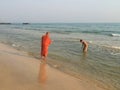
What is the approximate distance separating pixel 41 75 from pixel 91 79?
2.01 metres

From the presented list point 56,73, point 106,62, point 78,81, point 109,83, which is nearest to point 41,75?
point 56,73

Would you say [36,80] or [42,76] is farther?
[42,76]

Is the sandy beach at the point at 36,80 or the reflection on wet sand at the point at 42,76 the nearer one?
the sandy beach at the point at 36,80

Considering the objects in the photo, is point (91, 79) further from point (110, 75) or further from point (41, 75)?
point (41, 75)

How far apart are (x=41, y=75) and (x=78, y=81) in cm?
144

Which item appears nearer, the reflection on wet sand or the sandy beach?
the sandy beach

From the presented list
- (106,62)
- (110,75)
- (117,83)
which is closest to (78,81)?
(117,83)

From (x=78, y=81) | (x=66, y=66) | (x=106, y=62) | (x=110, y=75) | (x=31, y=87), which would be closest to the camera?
(x=31, y=87)

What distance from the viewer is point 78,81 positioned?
8359 mm

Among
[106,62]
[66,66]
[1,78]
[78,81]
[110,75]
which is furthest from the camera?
[106,62]

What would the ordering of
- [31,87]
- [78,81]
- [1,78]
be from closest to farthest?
[31,87]
[1,78]
[78,81]

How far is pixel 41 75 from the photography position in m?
8.72

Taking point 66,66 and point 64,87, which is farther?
point 66,66

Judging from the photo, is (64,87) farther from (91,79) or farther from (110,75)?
(110,75)
